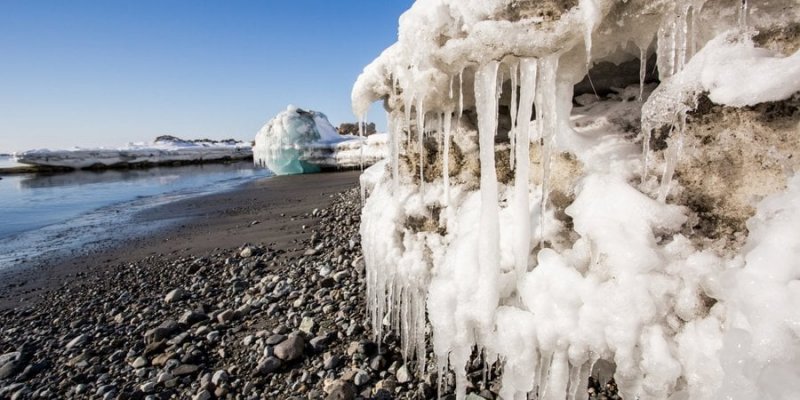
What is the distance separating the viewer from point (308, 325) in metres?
4.02

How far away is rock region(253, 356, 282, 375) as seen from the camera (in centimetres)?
334

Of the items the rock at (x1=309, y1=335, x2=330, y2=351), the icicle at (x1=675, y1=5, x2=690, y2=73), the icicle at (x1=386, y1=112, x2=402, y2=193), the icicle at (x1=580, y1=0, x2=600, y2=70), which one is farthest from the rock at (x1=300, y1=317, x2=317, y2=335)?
the icicle at (x1=675, y1=5, x2=690, y2=73)

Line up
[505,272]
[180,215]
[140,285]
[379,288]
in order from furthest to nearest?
[180,215]
[140,285]
[379,288]
[505,272]

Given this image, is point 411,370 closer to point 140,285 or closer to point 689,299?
point 689,299

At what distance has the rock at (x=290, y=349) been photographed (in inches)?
136

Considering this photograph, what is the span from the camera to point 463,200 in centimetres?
290

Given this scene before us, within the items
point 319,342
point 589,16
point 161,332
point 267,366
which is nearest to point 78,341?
point 161,332

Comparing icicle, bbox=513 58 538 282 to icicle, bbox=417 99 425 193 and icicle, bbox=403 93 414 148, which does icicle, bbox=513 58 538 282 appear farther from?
icicle, bbox=403 93 414 148

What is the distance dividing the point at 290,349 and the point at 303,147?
884 inches

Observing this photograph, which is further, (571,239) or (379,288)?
(379,288)

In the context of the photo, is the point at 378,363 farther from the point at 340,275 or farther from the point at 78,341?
the point at 78,341

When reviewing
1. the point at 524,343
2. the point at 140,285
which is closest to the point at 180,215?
the point at 140,285

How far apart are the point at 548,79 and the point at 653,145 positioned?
0.63 metres

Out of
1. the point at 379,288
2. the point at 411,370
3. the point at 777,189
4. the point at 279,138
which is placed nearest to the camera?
the point at 777,189
